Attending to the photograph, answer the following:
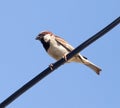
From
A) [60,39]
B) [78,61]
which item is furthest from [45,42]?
[78,61]

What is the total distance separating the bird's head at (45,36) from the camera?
27.4ft

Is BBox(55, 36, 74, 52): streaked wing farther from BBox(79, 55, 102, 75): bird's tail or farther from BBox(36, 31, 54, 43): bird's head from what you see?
BBox(79, 55, 102, 75): bird's tail

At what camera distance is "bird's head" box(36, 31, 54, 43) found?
27.4 feet

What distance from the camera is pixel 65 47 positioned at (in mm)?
8031

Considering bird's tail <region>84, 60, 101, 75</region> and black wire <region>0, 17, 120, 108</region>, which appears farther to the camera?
bird's tail <region>84, 60, 101, 75</region>

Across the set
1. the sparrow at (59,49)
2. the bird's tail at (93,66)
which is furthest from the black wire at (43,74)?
the sparrow at (59,49)

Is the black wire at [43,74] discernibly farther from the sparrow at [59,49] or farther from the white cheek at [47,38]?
the white cheek at [47,38]

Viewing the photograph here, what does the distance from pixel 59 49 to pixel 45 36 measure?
Result: 2.39 ft

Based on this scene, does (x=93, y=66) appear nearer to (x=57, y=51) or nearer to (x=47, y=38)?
(x=57, y=51)

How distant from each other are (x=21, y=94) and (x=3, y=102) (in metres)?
0.19

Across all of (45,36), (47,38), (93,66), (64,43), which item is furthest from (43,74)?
(45,36)

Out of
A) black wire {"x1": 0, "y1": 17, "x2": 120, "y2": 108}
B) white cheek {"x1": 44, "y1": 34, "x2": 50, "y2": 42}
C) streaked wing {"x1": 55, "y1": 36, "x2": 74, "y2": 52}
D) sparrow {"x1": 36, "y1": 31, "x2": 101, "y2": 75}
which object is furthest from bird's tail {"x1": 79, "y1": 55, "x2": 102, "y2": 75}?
black wire {"x1": 0, "y1": 17, "x2": 120, "y2": 108}

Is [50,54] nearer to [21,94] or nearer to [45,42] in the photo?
[45,42]

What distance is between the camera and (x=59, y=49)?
796cm
